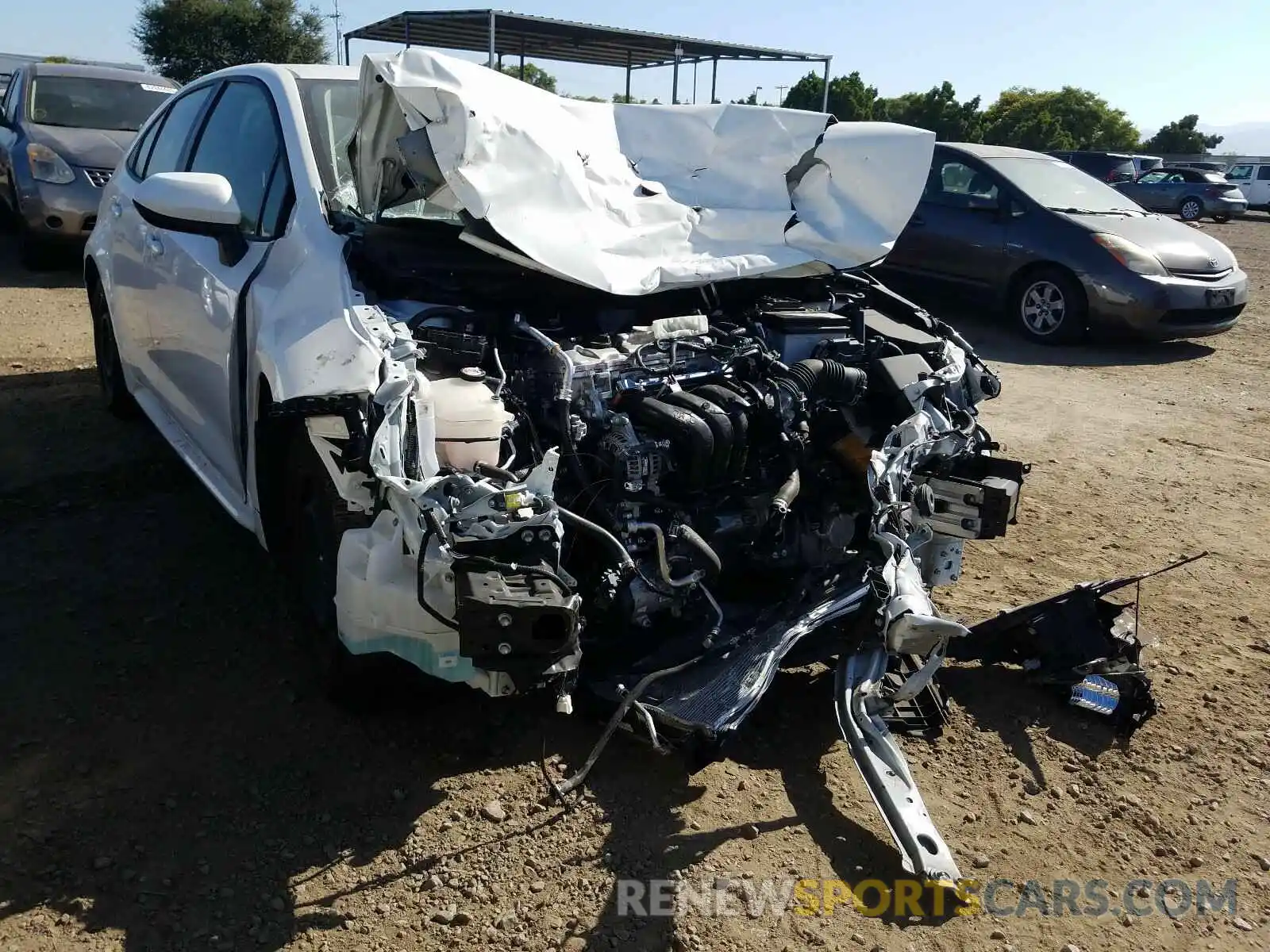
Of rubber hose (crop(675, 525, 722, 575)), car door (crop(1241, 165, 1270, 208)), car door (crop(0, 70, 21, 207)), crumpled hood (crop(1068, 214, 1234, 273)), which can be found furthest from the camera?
car door (crop(1241, 165, 1270, 208))

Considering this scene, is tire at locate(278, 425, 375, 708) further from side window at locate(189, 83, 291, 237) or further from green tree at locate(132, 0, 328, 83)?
green tree at locate(132, 0, 328, 83)

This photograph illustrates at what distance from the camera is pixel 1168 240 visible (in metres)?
9.01

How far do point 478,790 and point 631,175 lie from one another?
2262mm

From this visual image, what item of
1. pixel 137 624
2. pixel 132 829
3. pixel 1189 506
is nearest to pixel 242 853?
pixel 132 829

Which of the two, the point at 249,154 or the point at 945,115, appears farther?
the point at 945,115

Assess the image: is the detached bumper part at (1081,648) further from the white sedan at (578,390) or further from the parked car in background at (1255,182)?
the parked car in background at (1255,182)

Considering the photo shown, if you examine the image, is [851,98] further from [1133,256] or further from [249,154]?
[249,154]

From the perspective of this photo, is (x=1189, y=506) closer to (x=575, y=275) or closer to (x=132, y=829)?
(x=575, y=275)

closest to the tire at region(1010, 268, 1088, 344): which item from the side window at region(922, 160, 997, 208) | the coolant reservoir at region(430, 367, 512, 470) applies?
the side window at region(922, 160, 997, 208)

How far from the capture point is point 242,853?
8.26 feet

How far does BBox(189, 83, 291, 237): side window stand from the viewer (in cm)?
346

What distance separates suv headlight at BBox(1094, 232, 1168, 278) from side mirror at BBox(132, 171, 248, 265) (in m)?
7.71

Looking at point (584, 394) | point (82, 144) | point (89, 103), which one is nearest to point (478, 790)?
point (584, 394)

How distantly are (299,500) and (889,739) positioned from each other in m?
1.92
